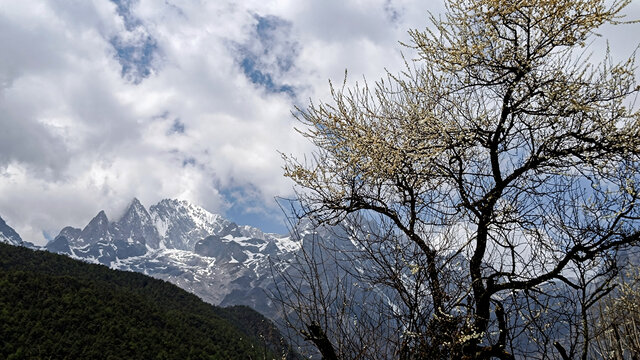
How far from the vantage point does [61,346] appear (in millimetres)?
63156

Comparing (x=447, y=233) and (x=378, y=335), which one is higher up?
(x=447, y=233)

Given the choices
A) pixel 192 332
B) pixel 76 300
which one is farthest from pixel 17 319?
pixel 192 332

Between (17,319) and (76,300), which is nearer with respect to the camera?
(17,319)

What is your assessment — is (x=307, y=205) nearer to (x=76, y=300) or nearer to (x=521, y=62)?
(x=521, y=62)

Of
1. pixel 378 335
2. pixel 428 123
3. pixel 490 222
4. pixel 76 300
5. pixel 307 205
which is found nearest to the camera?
pixel 378 335

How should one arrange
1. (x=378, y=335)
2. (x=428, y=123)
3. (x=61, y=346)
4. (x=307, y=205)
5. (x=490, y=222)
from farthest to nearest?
(x=61, y=346)
(x=307, y=205)
(x=428, y=123)
(x=490, y=222)
(x=378, y=335)

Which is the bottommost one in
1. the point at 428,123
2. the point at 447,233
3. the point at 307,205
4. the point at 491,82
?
the point at 447,233

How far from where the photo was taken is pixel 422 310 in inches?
193

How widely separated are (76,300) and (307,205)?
81.6m

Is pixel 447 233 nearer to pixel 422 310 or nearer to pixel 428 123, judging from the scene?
pixel 422 310

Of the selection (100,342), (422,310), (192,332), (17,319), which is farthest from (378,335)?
(192,332)

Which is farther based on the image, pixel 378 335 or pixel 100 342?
pixel 100 342

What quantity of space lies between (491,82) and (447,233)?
2.12 m

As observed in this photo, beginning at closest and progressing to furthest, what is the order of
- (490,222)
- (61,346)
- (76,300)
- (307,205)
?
(490,222)
(307,205)
(61,346)
(76,300)
